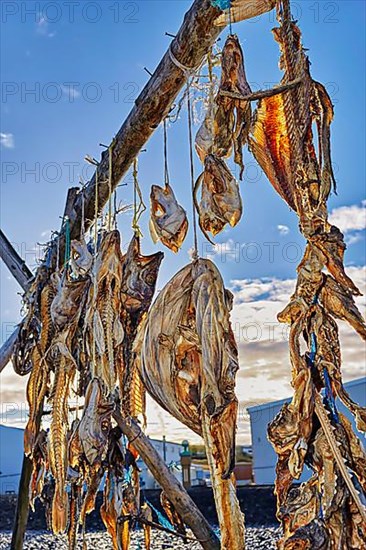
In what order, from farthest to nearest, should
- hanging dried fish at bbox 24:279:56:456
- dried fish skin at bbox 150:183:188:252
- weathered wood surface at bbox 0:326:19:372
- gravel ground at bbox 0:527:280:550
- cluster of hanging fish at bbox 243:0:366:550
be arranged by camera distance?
gravel ground at bbox 0:527:280:550 < weathered wood surface at bbox 0:326:19:372 < hanging dried fish at bbox 24:279:56:456 < dried fish skin at bbox 150:183:188:252 < cluster of hanging fish at bbox 243:0:366:550

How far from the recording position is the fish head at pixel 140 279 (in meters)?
1.08

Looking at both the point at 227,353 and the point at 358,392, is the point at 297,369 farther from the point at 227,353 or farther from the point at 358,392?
the point at 358,392

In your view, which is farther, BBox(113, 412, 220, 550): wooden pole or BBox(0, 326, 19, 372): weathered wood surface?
BBox(0, 326, 19, 372): weathered wood surface

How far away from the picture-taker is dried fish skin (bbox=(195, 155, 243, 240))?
68 cm

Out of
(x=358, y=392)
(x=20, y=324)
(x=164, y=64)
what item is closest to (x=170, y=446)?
(x=358, y=392)

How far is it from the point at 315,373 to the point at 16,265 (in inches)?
52.3

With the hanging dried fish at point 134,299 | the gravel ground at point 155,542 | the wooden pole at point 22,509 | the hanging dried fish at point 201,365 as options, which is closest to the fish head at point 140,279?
the hanging dried fish at point 134,299

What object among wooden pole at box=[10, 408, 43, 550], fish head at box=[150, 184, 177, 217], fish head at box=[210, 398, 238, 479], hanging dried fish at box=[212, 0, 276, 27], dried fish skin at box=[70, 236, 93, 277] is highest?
hanging dried fish at box=[212, 0, 276, 27]

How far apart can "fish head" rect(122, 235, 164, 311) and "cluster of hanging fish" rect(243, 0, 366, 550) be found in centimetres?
47

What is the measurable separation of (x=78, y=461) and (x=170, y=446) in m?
10.0

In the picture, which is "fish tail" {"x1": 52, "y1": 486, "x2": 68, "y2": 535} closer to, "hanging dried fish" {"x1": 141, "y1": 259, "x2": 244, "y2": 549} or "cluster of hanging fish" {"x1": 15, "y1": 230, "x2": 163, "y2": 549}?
"cluster of hanging fish" {"x1": 15, "y1": 230, "x2": 163, "y2": 549}

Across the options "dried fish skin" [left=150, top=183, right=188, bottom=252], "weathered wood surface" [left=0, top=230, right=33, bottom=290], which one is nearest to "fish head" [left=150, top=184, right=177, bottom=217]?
"dried fish skin" [left=150, top=183, right=188, bottom=252]

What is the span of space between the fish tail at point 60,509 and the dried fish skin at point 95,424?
0.28 meters

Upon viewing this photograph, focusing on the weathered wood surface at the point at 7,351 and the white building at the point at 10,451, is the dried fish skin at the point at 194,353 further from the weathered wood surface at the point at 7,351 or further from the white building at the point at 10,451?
the white building at the point at 10,451
